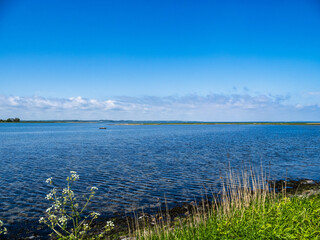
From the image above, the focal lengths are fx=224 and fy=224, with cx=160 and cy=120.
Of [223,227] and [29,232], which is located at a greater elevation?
[223,227]

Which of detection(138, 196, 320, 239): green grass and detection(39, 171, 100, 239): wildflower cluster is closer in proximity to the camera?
detection(138, 196, 320, 239): green grass

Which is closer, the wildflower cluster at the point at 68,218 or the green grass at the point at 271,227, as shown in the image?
the green grass at the point at 271,227

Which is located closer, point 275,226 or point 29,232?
point 275,226

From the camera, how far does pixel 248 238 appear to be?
7496 millimetres

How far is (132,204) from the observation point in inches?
631

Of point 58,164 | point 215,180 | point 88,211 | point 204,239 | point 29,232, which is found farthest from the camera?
point 58,164

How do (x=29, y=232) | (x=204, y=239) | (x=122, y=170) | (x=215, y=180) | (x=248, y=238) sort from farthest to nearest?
1. (x=122, y=170)
2. (x=215, y=180)
3. (x=29, y=232)
4. (x=204, y=239)
5. (x=248, y=238)

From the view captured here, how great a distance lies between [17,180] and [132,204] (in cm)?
1401

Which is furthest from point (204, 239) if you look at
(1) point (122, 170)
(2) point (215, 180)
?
(1) point (122, 170)

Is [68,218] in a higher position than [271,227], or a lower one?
lower

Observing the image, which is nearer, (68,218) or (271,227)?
(271,227)

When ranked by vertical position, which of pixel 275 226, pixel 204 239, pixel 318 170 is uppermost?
pixel 275 226

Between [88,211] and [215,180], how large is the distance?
12.6m

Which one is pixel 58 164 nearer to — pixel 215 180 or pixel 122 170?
pixel 122 170
